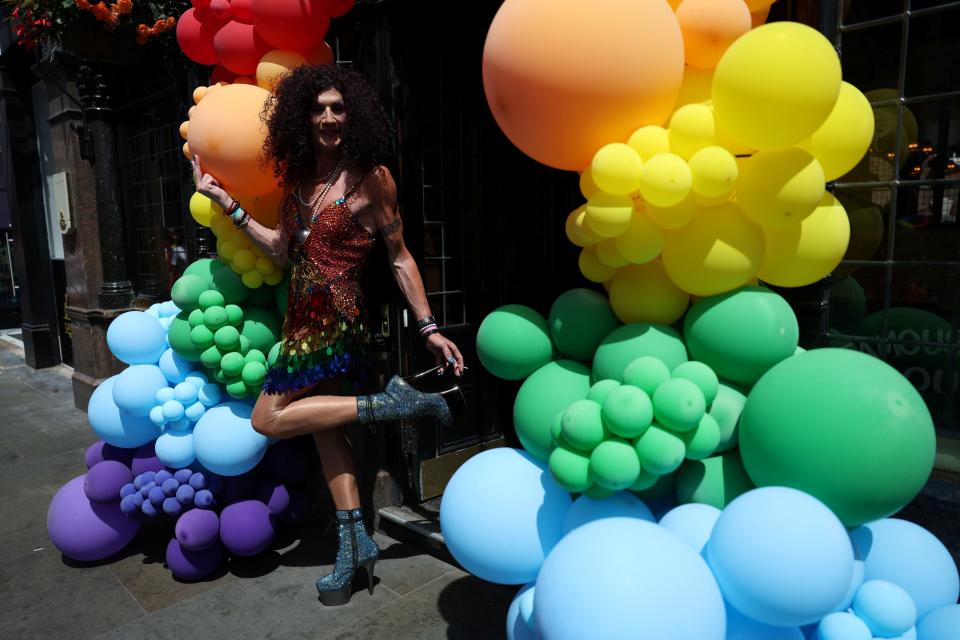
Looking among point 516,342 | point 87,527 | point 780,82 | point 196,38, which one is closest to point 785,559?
point 516,342

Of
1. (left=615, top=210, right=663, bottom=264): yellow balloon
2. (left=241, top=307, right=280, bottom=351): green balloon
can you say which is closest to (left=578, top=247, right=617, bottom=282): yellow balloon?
(left=615, top=210, right=663, bottom=264): yellow balloon

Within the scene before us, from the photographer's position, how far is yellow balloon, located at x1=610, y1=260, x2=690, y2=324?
208cm

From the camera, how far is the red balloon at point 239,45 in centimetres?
327

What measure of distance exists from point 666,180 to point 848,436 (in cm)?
83

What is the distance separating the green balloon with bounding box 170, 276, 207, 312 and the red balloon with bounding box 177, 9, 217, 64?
126cm

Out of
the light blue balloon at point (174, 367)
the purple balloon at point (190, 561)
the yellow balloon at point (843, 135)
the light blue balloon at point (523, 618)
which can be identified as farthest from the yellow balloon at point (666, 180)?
the purple balloon at point (190, 561)

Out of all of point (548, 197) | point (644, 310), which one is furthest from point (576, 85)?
point (548, 197)

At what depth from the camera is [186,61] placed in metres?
5.32

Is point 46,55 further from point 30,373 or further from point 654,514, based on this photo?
point 654,514

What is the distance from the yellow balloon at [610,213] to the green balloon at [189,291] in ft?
7.60

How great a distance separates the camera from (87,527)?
3502mm

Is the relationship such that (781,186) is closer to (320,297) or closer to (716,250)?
(716,250)

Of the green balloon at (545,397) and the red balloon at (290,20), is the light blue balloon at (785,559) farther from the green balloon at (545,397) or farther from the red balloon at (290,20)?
the red balloon at (290,20)

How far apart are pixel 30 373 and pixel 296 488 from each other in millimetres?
7589
